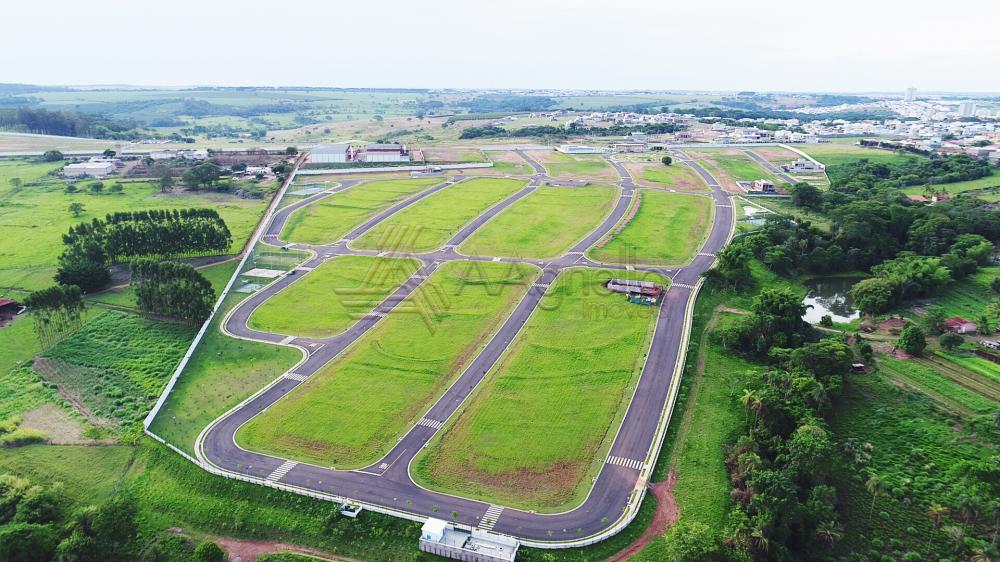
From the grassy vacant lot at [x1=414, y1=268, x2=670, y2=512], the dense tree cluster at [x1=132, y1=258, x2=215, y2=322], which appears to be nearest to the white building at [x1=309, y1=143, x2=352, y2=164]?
the dense tree cluster at [x1=132, y1=258, x2=215, y2=322]

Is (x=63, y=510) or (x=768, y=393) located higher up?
(x=768, y=393)

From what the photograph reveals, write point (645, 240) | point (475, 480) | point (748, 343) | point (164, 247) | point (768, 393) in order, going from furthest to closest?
point (645, 240) < point (164, 247) < point (748, 343) < point (768, 393) < point (475, 480)

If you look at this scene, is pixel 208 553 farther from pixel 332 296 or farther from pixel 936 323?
pixel 936 323

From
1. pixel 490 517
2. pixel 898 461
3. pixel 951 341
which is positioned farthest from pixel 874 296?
pixel 490 517

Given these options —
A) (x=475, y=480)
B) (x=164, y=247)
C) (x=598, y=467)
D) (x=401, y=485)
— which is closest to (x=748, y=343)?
(x=598, y=467)

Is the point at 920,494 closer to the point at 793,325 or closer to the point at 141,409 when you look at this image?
the point at 793,325

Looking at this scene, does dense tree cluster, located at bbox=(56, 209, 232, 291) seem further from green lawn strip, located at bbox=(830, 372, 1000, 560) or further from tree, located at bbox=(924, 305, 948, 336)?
tree, located at bbox=(924, 305, 948, 336)
